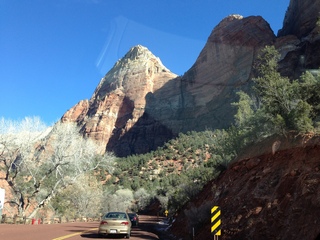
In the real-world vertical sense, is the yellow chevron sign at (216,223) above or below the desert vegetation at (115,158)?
below

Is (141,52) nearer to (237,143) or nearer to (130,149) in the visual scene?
(130,149)

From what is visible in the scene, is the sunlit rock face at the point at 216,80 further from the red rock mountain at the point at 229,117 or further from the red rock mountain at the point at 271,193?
the red rock mountain at the point at 271,193

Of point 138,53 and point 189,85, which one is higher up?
point 138,53

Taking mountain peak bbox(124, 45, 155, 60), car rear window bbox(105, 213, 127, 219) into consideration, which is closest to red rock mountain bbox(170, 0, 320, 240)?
car rear window bbox(105, 213, 127, 219)

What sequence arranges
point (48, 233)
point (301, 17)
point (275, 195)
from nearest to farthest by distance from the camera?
point (275, 195), point (48, 233), point (301, 17)

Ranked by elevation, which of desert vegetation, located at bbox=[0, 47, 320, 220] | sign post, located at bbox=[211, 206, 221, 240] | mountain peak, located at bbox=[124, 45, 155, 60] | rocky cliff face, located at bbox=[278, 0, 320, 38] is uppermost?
mountain peak, located at bbox=[124, 45, 155, 60]

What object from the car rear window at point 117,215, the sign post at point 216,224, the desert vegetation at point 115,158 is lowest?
the sign post at point 216,224

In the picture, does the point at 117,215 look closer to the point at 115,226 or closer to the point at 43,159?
the point at 115,226

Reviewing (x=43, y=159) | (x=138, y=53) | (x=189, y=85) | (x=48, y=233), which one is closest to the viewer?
(x=48, y=233)

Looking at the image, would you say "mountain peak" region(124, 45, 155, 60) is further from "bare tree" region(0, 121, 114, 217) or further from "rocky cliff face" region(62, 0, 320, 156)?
"bare tree" region(0, 121, 114, 217)

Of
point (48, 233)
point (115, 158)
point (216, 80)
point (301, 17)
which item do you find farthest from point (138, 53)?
point (48, 233)

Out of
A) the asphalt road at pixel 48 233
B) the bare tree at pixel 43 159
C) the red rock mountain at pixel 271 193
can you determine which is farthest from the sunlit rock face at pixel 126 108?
the red rock mountain at pixel 271 193

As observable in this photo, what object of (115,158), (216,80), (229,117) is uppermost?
(216,80)

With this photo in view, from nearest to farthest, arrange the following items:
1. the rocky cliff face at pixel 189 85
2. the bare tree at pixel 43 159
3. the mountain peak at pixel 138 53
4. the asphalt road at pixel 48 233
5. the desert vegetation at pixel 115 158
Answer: the asphalt road at pixel 48 233 < the desert vegetation at pixel 115 158 < the bare tree at pixel 43 159 < the rocky cliff face at pixel 189 85 < the mountain peak at pixel 138 53
